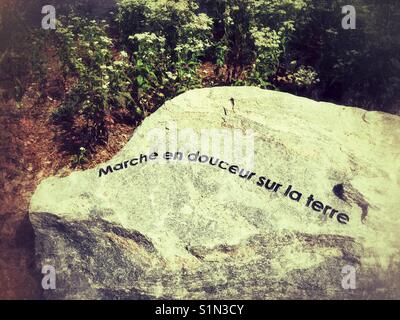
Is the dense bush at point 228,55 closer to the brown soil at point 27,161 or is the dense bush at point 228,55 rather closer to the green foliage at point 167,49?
the green foliage at point 167,49

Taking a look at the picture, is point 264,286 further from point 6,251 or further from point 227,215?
point 6,251

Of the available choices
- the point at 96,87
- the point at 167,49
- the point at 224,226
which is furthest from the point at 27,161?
the point at 224,226

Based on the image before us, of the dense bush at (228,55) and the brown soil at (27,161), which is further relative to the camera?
the dense bush at (228,55)

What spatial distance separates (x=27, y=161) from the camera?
627cm

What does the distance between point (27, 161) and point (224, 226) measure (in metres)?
3.23

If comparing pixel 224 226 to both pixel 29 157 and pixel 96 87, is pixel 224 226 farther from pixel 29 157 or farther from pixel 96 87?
pixel 29 157

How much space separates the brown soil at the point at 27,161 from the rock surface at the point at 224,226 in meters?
0.64

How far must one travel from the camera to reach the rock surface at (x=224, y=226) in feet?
15.2

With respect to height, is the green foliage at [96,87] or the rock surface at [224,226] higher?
the green foliage at [96,87]

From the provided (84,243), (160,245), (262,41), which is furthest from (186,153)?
A: (262,41)

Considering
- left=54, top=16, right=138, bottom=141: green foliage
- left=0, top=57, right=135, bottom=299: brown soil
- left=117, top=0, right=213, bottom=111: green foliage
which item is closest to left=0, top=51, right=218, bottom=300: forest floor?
left=0, top=57, right=135, bottom=299: brown soil

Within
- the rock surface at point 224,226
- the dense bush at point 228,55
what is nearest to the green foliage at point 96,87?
the dense bush at point 228,55

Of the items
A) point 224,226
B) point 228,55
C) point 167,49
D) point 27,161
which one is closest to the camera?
point 224,226

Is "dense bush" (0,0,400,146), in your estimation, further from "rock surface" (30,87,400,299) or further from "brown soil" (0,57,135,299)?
"rock surface" (30,87,400,299)
